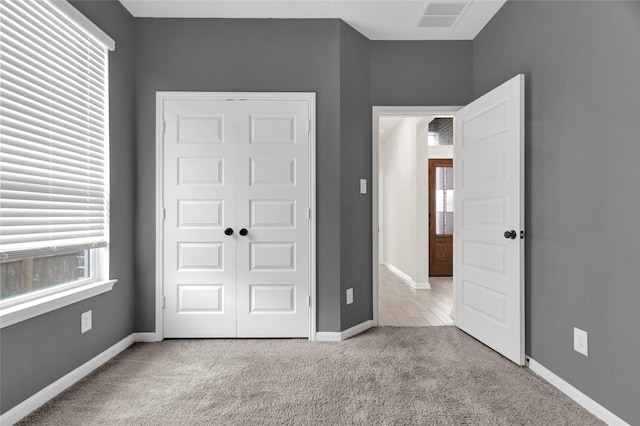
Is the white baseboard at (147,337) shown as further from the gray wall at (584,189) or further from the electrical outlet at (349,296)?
the gray wall at (584,189)

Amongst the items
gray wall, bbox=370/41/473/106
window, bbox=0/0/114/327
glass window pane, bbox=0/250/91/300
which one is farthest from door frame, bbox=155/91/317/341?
gray wall, bbox=370/41/473/106

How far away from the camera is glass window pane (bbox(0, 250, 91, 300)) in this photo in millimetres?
1899

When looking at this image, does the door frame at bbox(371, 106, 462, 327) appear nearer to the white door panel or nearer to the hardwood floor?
the hardwood floor

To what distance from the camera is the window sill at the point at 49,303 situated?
181cm

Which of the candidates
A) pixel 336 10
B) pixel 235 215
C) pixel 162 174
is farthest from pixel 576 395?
pixel 162 174

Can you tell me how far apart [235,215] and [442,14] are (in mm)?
2417

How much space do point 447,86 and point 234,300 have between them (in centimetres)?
279

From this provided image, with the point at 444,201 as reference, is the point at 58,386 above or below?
below

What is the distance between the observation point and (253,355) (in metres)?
2.75

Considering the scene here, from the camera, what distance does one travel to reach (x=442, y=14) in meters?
3.03

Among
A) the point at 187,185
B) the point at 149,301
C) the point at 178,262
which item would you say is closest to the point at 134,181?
the point at 187,185

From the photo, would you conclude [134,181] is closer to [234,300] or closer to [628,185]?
[234,300]

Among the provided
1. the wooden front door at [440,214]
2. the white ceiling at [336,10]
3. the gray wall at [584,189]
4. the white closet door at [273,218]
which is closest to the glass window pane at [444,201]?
the wooden front door at [440,214]

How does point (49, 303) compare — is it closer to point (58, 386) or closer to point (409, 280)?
point (58, 386)
